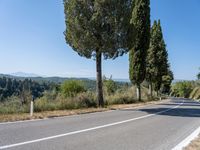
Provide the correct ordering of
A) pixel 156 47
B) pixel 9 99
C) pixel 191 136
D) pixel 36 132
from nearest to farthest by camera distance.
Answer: pixel 36 132, pixel 191 136, pixel 9 99, pixel 156 47

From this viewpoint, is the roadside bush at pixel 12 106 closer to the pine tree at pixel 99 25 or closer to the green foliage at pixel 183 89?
the pine tree at pixel 99 25

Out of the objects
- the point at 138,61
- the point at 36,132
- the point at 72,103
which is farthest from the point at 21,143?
the point at 138,61

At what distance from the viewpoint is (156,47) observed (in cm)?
5806

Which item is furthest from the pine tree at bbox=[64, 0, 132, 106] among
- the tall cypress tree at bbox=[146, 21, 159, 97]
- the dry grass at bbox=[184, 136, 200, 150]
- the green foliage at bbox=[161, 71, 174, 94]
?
the green foliage at bbox=[161, 71, 174, 94]

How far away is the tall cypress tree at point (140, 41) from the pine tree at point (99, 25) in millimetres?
15663

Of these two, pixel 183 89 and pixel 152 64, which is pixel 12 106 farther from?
pixel 183 89

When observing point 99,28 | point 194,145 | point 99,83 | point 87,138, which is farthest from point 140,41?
point 194,145

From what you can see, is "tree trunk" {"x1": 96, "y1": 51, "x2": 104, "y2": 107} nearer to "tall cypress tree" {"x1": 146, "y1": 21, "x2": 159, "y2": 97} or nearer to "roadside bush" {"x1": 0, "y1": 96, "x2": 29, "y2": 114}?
"roadside bush" {"x1": 0, "y1": 96, "x2": 29, "y2": 114}

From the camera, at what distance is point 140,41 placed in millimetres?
38938

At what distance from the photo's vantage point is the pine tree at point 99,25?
22578 millimetres

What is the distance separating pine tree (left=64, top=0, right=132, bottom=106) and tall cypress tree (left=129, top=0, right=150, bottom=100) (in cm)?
1566

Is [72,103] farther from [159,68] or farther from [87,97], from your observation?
[159,68]

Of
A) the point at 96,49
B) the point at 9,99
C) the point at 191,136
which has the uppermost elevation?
the point at 96,49

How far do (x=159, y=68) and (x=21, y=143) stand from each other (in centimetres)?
5214
